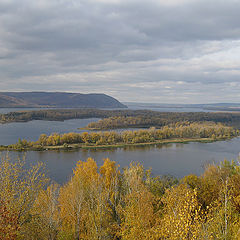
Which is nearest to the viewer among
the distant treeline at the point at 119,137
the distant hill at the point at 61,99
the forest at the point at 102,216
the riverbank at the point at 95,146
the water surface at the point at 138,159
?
the forest at the point at 102,216

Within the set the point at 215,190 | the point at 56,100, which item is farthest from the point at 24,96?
the point at 215,190

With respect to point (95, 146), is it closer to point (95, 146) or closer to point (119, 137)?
point (95, 146)

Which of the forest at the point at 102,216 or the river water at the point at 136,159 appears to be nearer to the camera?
the forest at the point at 102,216

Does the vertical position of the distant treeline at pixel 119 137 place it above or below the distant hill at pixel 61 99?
below

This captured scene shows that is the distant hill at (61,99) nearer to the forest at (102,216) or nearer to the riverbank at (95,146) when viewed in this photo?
the riverbank at (95,146)

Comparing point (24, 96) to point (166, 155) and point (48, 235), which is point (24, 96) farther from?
point (48, 235)

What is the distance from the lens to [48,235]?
564 centimetres

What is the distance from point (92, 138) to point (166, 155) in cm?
1237

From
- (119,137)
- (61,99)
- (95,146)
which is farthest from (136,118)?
(61,99)

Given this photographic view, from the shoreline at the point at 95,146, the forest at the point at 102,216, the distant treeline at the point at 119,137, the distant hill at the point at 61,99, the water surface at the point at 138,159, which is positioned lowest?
the water surface at the point at 138,159

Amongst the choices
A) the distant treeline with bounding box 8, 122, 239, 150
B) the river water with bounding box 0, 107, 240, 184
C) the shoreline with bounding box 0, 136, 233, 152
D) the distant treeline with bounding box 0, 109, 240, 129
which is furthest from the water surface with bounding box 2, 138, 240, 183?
the distant treeline with bounding box 0, 109, 240, 129

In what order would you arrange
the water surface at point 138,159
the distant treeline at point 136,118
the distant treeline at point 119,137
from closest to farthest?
the water surface at point 138,159 < the distant treeline at point 119,137 < the distant treeline at point 136,118

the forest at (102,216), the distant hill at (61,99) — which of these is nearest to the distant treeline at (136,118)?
the forest at (102,216)

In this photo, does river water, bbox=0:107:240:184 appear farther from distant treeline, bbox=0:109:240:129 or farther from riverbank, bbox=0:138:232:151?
distant treeline, bbox=0:109:240:129
